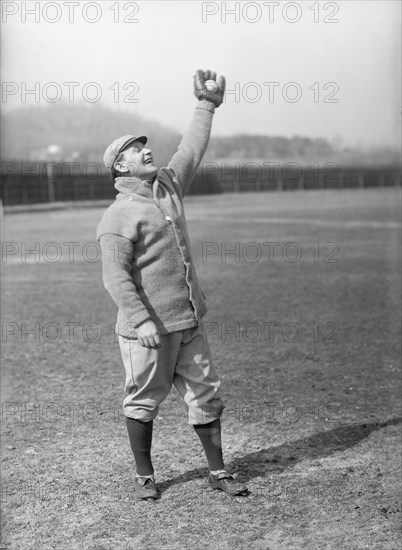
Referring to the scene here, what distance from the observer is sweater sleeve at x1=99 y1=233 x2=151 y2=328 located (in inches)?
152

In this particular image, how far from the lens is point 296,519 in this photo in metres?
3.79

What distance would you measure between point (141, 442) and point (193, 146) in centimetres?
122

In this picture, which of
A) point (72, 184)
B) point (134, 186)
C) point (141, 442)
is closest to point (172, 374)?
point (141, 442)

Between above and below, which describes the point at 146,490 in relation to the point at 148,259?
below

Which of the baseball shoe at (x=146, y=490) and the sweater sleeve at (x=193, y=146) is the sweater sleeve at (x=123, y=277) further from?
the baseball shoe at (x=146, y=490)

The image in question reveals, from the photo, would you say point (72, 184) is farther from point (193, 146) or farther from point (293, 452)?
point (193, 146)

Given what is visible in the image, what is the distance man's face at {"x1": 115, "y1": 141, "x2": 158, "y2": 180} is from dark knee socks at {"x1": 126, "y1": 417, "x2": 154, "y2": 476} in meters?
0.97

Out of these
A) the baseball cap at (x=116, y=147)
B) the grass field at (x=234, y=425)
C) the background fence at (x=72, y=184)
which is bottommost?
the background fence at (x=72, y=184)

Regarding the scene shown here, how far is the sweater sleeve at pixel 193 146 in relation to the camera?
419 cm

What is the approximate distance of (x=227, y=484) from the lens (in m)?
4.06

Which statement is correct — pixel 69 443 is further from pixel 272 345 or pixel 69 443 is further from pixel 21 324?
pixel 21 324

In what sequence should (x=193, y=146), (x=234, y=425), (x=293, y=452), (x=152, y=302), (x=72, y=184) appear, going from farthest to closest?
(x=72, y=184)
(x=234, y=425)
(x=293, y=452)
(x=193, y=146)
(x=152, y=302)

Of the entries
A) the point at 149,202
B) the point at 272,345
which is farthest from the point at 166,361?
the point at 272,345

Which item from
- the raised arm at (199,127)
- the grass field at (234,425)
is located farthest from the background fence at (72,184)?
the raised arm at (199,127)
